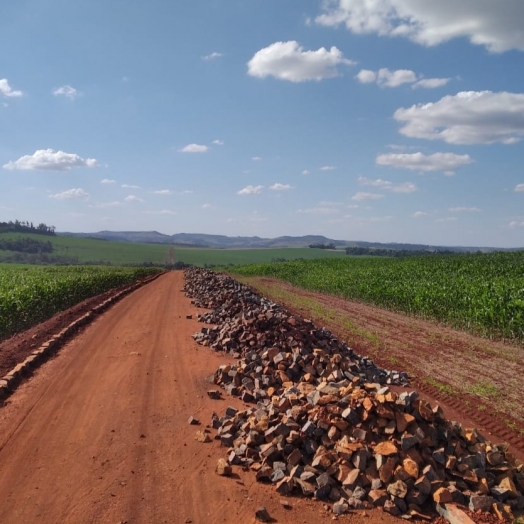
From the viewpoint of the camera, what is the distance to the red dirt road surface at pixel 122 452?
584 cm

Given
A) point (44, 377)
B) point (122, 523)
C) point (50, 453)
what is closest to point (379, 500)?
point (122, 523)

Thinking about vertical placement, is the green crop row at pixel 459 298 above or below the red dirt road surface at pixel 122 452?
above

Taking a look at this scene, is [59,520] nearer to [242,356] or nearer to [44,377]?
[44,377]

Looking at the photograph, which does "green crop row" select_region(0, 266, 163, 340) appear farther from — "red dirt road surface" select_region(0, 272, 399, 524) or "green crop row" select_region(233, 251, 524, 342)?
"green crop row" select_region(233, 251, 524, 342)

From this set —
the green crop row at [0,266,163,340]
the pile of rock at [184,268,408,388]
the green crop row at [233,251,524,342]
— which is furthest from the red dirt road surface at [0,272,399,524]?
the green crop row at [233,251,524,342]

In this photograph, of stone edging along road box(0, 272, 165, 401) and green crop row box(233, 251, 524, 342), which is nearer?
stone edging along road box(0, 272, 165, 401)

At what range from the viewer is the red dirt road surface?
19.2 feet

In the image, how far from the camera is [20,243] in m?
113

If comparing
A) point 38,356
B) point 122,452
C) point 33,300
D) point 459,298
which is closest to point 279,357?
point 122,452

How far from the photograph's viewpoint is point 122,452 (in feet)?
23.9

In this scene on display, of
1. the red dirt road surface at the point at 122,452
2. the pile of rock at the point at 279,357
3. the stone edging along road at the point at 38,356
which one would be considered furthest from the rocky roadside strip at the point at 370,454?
the stone edging along road at the point at 38,356

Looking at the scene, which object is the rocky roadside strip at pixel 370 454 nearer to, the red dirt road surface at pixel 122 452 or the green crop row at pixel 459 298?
the red dirt road surface at pixel 122 452

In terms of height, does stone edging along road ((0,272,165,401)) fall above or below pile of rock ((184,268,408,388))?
below

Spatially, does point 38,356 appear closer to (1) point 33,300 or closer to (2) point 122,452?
(2) point 122,452
